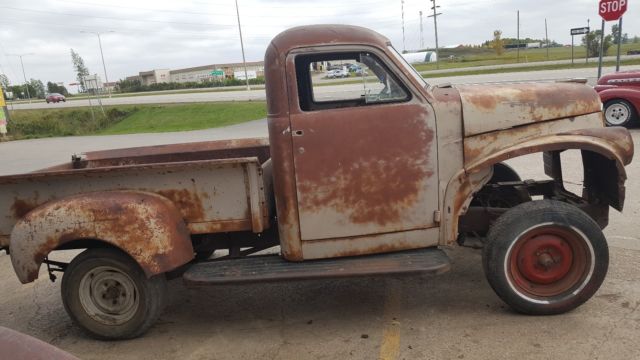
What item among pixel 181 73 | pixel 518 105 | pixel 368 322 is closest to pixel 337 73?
pixel 518 105

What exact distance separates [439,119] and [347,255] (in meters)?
1.16

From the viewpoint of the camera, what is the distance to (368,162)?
370 centimetres

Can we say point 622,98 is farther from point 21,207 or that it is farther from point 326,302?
point 21,207

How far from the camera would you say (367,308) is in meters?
4.14

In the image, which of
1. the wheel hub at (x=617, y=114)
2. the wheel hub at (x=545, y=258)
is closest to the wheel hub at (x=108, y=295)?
the wheel hub at (x=545, y=258)

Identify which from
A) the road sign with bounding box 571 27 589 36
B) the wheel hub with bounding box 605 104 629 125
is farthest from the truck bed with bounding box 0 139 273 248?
the road sign with bounding box 571 27 589 36

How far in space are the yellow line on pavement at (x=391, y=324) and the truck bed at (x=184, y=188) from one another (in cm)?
114

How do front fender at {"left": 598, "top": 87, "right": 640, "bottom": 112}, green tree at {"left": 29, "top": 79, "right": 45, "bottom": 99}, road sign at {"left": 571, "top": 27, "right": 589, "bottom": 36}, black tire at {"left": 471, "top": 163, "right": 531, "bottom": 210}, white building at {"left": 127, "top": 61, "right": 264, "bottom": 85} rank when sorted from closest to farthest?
black tire at {"left": 471, "top": 163, "right": 531, "bottom": 210}
front fender at {"left": 598, "top": 87, "right": 640, "bottom": 112}
road sign at {"left": 571, "top": 27, "right": 589, "bottom": 36}
green tree at {"left": 29, "top": 79, "right": 45, "bottom": 99}
white building at {"left": 127, "top": 61, "right": 264, "bottom": 85}

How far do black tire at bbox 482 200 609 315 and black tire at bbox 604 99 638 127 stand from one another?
30.0 feet

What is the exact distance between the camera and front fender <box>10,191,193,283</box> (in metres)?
3.67

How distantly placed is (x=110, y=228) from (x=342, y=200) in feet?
5.31

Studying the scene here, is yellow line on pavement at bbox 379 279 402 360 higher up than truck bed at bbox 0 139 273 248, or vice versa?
truck bed at bbox 0 139 273 248

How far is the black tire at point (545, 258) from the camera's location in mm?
3662

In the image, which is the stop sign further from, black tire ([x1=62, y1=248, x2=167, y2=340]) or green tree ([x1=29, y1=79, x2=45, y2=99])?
green tree ([x1=29, y1=79, x2=45, y2=99])
